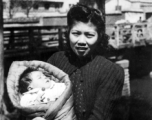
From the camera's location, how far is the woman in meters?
1.28

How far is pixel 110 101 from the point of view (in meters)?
1.28

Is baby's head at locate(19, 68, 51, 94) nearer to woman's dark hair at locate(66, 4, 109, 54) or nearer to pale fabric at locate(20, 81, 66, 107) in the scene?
pale fabric at locate(20, 81, 66, 107)

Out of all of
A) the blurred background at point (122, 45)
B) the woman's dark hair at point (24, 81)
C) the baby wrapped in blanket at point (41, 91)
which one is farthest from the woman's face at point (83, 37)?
the blurred background at point (122, 45)

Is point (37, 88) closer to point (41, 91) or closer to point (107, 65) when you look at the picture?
point (41, 91)

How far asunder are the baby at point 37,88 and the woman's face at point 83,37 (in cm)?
19

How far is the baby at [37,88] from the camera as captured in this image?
1209 millimetres

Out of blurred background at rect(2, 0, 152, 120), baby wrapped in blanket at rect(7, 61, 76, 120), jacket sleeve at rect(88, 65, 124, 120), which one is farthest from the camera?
blurred background at rect(2, 0, 152, 120)

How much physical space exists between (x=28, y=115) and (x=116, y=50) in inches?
284

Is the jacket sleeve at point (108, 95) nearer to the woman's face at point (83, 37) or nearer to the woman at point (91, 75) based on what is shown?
the woman at point (91, 75)

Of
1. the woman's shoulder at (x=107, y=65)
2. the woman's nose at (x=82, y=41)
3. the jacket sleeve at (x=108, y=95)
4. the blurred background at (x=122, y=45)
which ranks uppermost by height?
the woman's nose at (x=82, y=41)

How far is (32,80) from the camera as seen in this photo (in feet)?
4.18

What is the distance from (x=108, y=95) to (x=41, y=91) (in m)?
0.32

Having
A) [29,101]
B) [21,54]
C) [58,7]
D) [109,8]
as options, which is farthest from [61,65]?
[58,7]

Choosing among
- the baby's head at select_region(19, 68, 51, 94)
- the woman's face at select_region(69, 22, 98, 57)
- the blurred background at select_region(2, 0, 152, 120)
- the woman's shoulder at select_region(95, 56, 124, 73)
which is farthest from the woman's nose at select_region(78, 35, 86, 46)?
the blurred background at select_region(2, 0, 152, 120)
